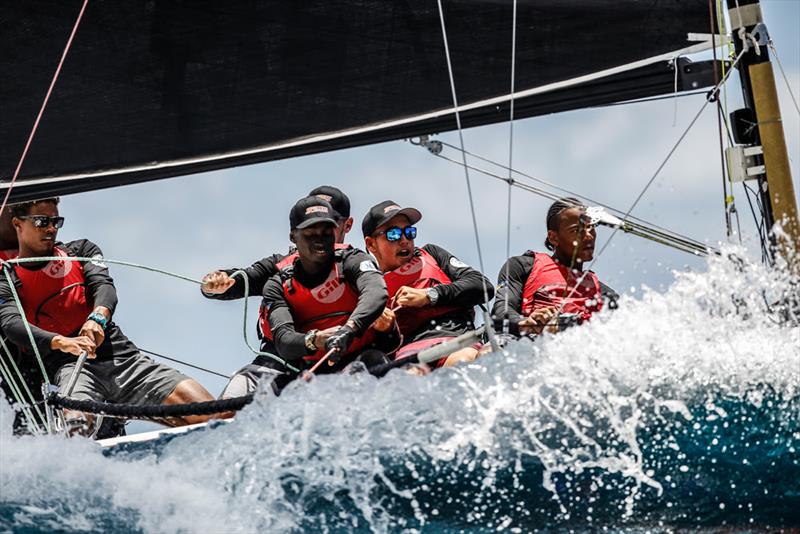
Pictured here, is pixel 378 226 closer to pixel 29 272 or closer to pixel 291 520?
pixel 29 272

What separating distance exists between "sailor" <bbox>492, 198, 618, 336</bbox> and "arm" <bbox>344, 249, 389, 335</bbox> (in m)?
0.47

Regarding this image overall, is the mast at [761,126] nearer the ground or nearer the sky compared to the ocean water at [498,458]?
nearer the sky

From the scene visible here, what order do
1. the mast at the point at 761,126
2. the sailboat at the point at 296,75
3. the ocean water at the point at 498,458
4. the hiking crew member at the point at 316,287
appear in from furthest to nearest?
the hiking crew member at the point at 316,287
the sailboat at the point at 296,75
the mast at the point at 761,126
the ocean water at the point at 498,458

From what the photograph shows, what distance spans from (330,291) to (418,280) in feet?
1.42

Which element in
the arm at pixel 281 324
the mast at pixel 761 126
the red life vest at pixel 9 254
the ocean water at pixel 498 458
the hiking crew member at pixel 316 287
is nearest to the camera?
the ocean water at pixel 498 458

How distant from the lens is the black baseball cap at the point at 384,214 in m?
4.25

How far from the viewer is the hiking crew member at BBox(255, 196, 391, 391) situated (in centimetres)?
393

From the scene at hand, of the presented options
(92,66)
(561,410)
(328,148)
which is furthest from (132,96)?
(561,410)

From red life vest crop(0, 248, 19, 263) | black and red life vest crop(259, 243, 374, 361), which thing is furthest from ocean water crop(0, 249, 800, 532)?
red life vest crop(0, 248, 19, 263)

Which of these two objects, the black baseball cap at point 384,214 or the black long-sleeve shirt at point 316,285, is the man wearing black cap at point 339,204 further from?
the black long-sleeve shirt at point 316,285

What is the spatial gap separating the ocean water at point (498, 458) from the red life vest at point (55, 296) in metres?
1.35

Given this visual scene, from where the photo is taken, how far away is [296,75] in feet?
12.5

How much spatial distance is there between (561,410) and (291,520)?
0.76 meters

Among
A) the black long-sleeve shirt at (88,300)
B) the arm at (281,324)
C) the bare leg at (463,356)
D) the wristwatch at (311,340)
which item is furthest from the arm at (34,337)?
the bare leg at (463,356)
